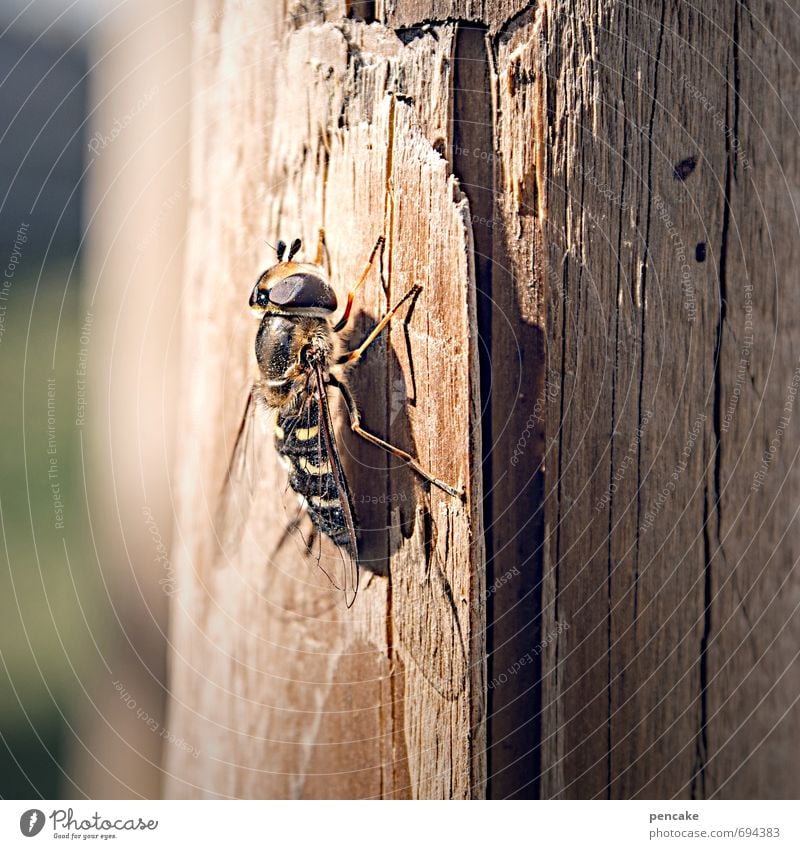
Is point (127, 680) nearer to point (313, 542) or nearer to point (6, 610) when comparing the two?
point (313, 542)

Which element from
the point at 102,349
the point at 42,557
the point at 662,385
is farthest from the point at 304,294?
the point at 42,557

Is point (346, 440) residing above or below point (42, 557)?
above

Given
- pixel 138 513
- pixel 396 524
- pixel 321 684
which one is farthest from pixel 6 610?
pixel 396 524

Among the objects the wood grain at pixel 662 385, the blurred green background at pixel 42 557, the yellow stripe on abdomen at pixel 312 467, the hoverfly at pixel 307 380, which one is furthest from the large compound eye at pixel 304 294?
the blurred green background at pixel 42 557

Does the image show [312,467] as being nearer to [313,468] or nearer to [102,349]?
[313,468]

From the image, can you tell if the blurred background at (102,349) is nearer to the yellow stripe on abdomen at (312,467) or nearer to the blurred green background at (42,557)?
the blurred green background at (42,557)

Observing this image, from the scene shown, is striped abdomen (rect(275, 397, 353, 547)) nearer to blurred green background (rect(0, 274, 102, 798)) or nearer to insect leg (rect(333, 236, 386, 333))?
insect leg (rect(333, 236, 386, 333))
